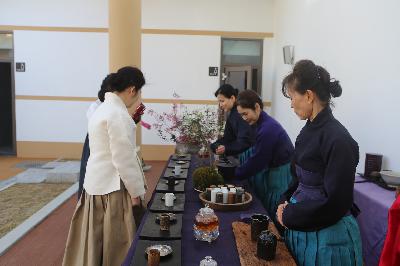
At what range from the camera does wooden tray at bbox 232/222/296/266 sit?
53.6 inches

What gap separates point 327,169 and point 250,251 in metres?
0.43

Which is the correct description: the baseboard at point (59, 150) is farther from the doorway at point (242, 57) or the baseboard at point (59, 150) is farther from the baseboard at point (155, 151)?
the doorway at point (242, 57)

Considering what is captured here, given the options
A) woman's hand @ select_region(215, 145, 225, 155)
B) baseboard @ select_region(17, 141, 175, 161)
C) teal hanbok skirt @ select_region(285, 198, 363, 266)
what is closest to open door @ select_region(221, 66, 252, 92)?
baseboard @ select_region(17, 141, 175, 161)

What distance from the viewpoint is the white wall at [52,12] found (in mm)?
6594

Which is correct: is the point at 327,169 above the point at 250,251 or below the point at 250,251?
above

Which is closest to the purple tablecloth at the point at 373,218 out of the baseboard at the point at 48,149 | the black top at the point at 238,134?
the black top at the point at 238,134

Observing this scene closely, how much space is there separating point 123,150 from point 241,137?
4.26ft

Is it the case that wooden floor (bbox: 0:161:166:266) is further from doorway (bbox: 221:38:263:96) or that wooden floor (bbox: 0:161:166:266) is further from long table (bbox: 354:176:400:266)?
doorway (bbox: 221:38:263:96)

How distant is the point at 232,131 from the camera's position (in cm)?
337

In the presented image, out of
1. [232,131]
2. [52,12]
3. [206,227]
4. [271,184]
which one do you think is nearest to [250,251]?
[206,227]

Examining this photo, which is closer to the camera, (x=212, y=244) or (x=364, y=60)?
(x=212, y=244)

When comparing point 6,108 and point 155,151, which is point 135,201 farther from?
point 6,108

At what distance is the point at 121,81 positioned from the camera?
2088 millimetres

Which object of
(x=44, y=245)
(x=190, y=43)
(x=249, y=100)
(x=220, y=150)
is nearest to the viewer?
(x=249, y=100)
